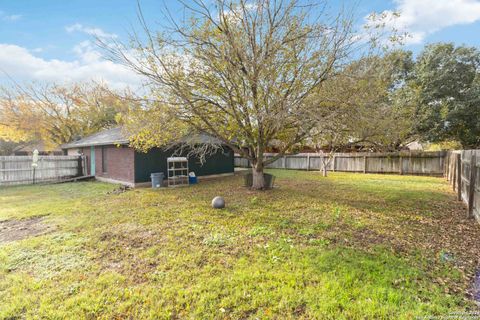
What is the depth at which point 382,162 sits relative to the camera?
1464 centimetres

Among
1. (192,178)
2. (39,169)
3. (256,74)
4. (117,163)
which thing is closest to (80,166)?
(39,169)

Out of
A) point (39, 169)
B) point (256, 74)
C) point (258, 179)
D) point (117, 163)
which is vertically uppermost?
point (256, 74)

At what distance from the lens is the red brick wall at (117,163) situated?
35.1ft

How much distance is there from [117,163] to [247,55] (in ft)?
28.7

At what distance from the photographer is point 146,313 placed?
7.68ft

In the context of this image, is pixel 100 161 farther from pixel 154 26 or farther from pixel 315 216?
pixel 315 216

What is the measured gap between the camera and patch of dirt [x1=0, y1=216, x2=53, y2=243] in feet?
14.9

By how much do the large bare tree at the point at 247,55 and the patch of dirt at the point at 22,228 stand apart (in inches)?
155

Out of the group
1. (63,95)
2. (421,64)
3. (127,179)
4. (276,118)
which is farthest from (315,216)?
(63,95)

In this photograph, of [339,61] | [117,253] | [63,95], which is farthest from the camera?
[63,95]

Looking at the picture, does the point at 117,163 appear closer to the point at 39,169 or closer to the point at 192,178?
the point at 192,178

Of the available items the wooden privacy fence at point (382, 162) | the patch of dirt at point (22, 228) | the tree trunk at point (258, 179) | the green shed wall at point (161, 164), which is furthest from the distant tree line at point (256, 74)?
the wooden privacy fence at point (382, 162)

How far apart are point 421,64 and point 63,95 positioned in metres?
26.9

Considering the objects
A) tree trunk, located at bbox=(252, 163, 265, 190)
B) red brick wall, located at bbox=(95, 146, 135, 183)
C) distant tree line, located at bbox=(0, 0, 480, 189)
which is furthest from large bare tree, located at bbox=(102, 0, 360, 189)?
red brick wall, located at bbox=(95, 146, 135, 183)
